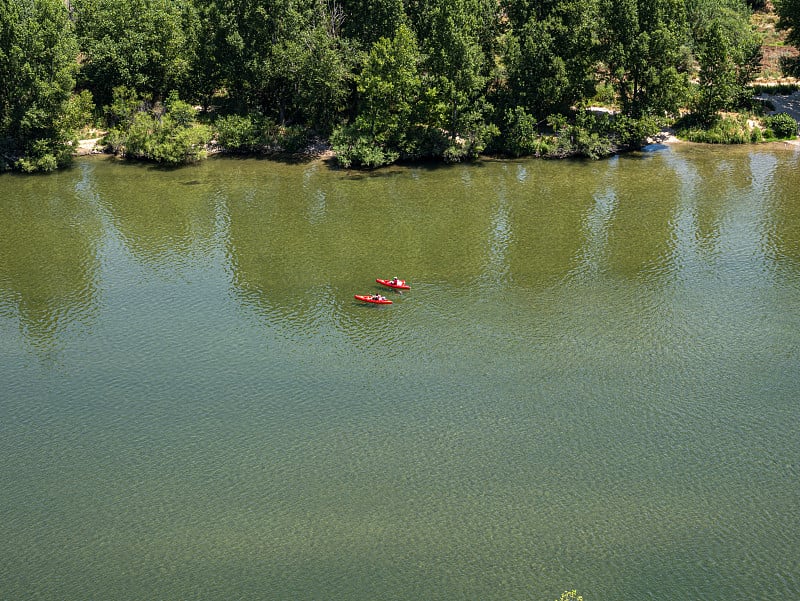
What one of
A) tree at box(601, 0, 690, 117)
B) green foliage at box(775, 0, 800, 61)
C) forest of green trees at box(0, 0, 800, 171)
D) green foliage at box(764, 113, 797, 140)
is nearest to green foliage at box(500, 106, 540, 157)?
forest of green trees at box(0, 0, 800, 171)

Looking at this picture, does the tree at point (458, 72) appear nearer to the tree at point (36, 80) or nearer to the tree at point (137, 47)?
the tree at point (137, 47)

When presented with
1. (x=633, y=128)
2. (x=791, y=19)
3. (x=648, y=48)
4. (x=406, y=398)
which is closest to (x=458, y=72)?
(x=633, y=128)

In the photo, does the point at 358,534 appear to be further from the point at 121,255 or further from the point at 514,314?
the point at 121,255

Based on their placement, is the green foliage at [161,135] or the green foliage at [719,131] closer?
the green foliage at [161,135]

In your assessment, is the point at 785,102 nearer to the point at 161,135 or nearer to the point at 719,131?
the point at 719,131

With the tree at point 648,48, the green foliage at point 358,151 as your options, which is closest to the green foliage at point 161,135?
the green foliage at point 358,151

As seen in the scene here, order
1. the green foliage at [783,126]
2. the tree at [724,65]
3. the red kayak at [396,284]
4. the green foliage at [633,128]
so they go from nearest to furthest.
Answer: the red kayak at [396,284] → the green foliage at [633,128] → the tree at [724,65] → the green foliage at [783,126]
